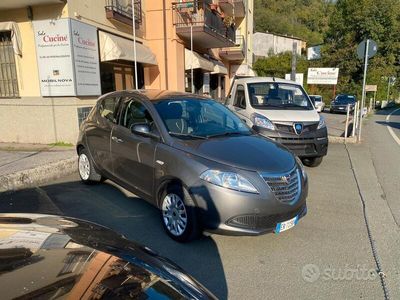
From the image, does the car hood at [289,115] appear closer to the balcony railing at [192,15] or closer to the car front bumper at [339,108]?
the balcony railing at [192,15]

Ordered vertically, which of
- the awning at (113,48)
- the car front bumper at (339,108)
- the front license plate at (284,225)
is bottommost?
the car front bumper at (339,108)

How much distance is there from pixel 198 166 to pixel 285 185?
937 mm

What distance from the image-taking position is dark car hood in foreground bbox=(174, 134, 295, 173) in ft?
11.3

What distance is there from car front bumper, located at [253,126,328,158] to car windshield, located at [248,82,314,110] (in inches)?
37.2

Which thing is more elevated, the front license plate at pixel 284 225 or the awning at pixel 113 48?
the awning at pixel 113 48

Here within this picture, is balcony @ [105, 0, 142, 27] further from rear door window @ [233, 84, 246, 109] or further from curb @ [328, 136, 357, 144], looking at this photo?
curb @ [328, 136, 357, 144]

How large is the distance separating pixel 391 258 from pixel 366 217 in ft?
3.69

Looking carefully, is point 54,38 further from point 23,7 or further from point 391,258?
point 391,258

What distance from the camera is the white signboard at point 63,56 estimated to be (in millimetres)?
8211

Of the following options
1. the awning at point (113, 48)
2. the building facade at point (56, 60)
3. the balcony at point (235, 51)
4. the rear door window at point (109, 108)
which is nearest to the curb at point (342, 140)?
the building facade at point (56, 60)

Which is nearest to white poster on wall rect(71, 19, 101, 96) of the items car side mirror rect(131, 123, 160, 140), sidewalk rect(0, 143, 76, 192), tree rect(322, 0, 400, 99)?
sidewalk rect(0, 143, 76, 192)

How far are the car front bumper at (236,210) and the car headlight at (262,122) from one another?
3220 mm

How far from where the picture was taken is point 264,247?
3654 millimetres

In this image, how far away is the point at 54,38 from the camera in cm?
828
